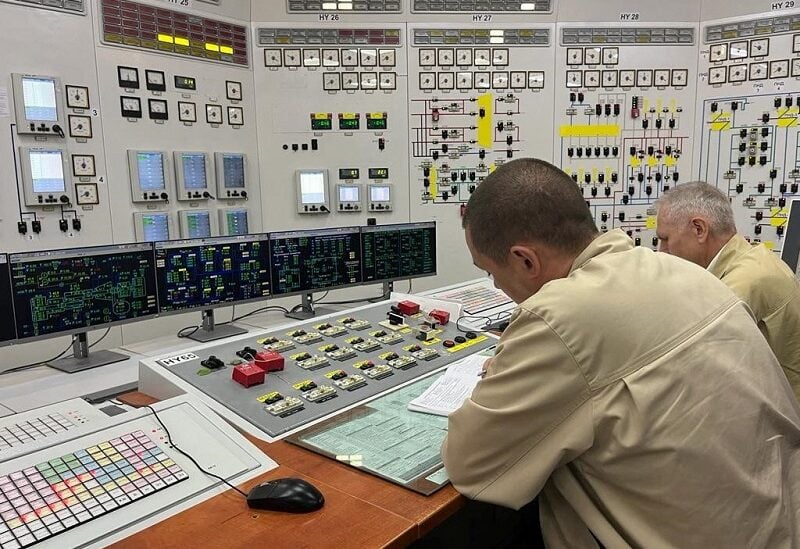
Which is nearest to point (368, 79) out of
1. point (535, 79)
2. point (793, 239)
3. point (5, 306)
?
point (535, 79)

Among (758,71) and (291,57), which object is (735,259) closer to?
(758,71)

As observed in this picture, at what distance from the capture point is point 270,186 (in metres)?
Result: 4.34

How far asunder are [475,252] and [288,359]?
81 cm

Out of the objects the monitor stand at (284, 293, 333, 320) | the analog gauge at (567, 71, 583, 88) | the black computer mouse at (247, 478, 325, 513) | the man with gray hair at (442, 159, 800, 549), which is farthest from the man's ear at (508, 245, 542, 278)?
the analog gauge at (567, 71, 583, 88)

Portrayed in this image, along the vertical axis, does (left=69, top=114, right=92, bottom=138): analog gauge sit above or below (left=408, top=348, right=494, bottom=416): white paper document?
above

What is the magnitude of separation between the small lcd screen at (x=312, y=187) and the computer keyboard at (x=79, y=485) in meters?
3.22

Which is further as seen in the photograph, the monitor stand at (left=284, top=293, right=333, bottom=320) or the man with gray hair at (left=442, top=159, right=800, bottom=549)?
the monitor stand at (left=284, top=293, right=333, bottom=320)

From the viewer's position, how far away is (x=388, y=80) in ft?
14.3

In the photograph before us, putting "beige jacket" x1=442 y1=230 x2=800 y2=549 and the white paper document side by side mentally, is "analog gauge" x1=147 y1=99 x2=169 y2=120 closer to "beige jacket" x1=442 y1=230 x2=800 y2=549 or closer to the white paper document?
the white paper document

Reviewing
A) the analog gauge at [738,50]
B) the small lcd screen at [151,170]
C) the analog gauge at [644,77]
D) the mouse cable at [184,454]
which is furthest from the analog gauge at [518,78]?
the mouse cable at [184,454]

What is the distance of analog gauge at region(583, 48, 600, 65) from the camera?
4.52 meters

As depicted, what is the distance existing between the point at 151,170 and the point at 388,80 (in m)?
1.81

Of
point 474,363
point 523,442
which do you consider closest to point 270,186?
point 474,363

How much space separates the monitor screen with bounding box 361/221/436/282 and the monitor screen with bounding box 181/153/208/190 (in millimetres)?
1510
